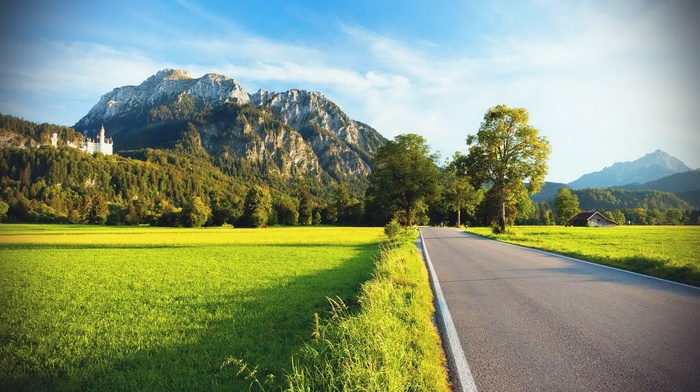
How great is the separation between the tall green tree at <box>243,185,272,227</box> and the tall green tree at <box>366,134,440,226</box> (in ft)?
166

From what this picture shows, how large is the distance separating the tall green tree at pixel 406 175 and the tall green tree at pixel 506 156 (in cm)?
1029

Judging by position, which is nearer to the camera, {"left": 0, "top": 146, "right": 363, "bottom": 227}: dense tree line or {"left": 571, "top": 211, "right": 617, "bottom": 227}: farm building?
{"left": 0, "top": 146, "right": 363, "bottom": 227}: dense tree line

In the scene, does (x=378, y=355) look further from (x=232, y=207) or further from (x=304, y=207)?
(x=232, y=207)

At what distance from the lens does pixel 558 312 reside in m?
6.38

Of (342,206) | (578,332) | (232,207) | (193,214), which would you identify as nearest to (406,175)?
(578,332)

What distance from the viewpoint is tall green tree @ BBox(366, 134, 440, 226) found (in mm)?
45875

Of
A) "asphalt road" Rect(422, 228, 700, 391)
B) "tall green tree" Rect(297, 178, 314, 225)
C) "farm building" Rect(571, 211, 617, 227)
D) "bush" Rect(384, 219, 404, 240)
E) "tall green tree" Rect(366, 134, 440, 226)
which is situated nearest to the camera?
"asphalt road" Rect(422, 228, 700, 391)

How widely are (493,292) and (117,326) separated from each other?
29.3 feet

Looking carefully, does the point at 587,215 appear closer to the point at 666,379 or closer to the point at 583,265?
the point at 583,265

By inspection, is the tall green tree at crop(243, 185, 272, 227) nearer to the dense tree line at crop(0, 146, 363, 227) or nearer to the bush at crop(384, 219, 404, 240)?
the dense tree line at crop(0, 146, 363, 227)

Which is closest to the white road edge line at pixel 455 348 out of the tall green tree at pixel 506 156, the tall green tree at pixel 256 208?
the tall green tree at pixel 506 156

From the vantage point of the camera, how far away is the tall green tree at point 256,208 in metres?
90.6

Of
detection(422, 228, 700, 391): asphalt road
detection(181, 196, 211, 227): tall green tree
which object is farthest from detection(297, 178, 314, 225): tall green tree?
detection(422, 228, 700, 391): asphalt road

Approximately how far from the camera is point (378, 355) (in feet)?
13.0
